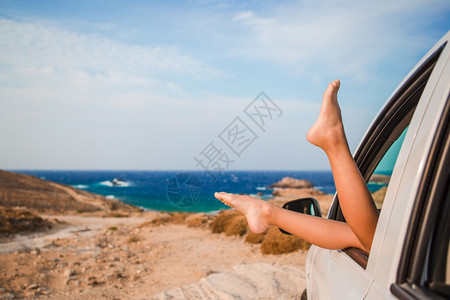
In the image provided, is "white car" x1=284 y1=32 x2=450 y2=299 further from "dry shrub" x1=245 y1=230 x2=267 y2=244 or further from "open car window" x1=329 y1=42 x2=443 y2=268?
"dry shrub" x1=245 y1=230 x2=267 y2=244

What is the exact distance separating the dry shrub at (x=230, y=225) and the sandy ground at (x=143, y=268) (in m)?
0.25

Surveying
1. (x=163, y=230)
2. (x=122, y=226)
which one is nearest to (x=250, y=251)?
(x=163, y=230)

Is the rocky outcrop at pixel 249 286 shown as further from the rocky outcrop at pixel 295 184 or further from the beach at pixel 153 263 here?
the rocky outcrop at pixel 295 184

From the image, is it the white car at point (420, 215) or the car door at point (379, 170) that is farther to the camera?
the car door at point (379, 170)

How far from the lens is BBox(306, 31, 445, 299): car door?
1155 millimetres

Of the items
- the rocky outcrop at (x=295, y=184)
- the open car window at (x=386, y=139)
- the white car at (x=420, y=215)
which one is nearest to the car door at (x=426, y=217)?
the white car at (x=420, y=215)

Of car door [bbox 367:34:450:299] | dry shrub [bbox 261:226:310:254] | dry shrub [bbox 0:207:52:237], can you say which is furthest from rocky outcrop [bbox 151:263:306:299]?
dry shrub [bbox 0:207:52:237]

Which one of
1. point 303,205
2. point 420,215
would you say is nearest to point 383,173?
point 303,205

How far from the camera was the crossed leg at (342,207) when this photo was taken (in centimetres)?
134

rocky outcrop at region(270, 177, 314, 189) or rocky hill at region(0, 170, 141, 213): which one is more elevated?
rocky outcrop at region(270, 177, 314, 189)

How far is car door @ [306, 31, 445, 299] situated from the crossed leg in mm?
81

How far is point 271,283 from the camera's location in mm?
5316

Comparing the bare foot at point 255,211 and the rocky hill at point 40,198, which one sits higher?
the bare foot at point 255,211

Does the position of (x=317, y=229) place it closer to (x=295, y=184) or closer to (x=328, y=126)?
(x=328, y=126)
